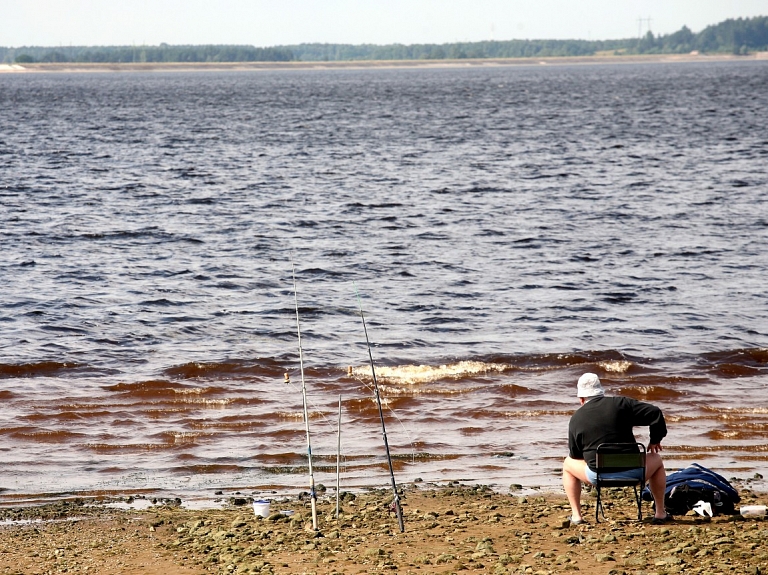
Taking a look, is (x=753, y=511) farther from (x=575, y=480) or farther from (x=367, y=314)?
(x=367, y=314)

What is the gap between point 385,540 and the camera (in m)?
6.79

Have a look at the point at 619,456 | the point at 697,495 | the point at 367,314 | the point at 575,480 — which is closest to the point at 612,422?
the point at 619,456

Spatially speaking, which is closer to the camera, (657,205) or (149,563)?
(149,563)

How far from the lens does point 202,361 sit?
1342 centimetres

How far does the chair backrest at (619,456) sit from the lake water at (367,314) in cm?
230

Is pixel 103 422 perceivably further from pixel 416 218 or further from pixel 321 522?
pixel 416 218

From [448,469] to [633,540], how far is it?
9.97ft

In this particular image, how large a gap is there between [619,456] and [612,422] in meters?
0.23

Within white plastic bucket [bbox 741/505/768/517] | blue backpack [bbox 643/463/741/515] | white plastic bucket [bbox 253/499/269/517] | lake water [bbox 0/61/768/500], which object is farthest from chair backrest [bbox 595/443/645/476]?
white plastic bucket [bbox 253/499/269/517]

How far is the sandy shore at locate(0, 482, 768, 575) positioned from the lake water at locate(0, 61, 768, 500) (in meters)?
1.08

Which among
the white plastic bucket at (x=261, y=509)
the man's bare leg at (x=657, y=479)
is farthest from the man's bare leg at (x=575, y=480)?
the white plastic bucket at (x=261, y=509)

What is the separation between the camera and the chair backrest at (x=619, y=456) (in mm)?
6617

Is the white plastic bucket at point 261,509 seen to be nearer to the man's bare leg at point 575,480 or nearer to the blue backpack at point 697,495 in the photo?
the man's bare leg at point 575,480

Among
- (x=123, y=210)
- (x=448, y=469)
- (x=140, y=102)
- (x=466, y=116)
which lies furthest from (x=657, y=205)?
(x=140, y=102)
